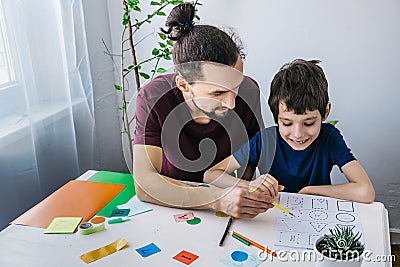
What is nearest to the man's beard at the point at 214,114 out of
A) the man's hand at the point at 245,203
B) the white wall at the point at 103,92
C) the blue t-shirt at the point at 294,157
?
the blue t-shirt at the point at 294,157

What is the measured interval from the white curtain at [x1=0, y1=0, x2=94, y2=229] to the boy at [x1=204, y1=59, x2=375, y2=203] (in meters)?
0.62

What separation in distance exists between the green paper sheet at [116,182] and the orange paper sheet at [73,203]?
0.01 m

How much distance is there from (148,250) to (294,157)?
560mm

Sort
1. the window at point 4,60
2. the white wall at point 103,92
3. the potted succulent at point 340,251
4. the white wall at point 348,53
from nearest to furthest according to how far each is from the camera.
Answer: the potted succulent at point 340,251
the window at point 4,60
the white wall at point 348,53
the white wall at point 103,92

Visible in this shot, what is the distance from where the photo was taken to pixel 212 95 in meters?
1.06

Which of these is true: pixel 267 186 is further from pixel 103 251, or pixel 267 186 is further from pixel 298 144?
pixel 103 251

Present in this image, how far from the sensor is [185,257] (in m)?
0.86

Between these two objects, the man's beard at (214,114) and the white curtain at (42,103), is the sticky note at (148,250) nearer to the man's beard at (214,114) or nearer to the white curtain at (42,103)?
the man's beard at (214,114)

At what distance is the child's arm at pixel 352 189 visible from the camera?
1.07 metres

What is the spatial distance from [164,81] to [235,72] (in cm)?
24

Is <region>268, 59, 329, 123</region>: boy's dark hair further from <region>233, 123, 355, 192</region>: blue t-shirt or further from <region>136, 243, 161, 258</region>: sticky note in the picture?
<region>136, 243, 161, 258</region>: sticky note

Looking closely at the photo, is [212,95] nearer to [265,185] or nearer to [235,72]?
[235,72]

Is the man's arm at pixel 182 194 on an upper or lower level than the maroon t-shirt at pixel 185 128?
lower

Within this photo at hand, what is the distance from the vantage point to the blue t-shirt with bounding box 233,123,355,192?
124 centimetres
